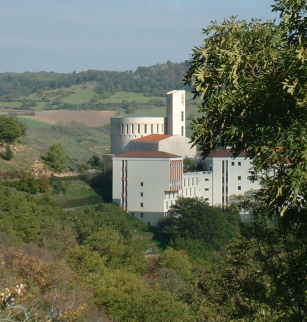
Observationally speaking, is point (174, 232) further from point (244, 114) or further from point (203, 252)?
point (244, 114)

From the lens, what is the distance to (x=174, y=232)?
53.4 m

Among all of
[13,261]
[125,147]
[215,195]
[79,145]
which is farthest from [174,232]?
[79,145]

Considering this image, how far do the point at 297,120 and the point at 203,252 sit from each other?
139 ft

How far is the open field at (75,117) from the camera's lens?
5581 inches

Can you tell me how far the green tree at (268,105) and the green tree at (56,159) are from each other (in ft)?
186

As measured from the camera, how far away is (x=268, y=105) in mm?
9344

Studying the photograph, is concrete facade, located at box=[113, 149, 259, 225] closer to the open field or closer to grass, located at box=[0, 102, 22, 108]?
the open field

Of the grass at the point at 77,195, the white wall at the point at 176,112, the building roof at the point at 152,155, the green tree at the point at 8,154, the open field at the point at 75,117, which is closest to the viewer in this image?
the grass at the point at 77,195

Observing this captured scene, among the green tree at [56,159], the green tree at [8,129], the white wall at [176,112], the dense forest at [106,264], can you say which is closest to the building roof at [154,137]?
the white wall at [176,112]

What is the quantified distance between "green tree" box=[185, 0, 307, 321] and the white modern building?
48133mm

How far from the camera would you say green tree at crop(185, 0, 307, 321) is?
8938 mm

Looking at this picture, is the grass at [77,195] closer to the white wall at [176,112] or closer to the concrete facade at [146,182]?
the concrete facade at [146,182]

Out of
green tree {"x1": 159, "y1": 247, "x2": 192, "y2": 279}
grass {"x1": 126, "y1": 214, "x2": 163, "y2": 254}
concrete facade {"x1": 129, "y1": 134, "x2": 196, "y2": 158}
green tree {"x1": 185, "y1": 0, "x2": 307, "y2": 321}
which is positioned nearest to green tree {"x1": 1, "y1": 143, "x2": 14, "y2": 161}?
concrete facade {"x1": 129, "y1": 134, "x2": 196, "y2": 158}

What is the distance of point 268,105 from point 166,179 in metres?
49.9
